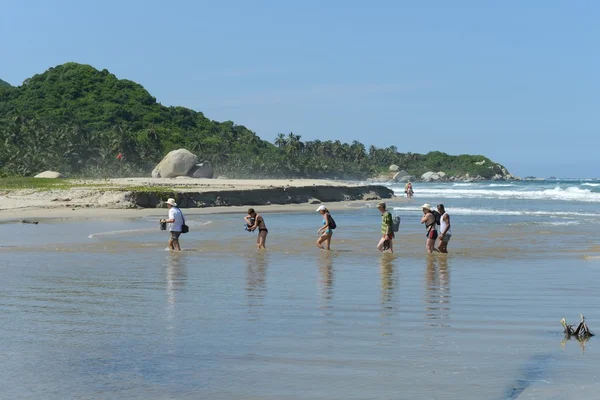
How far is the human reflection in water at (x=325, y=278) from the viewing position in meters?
12.3

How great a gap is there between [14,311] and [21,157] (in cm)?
7537

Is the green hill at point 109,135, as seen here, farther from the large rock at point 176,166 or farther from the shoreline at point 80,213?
the shoreline at point 80,213

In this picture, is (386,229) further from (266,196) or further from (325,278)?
(266,196)

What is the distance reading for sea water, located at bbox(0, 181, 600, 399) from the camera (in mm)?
7238

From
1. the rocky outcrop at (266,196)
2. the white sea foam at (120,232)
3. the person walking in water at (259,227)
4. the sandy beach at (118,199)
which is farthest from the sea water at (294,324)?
the rocky outcrop at (266,196)

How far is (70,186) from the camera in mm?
48344

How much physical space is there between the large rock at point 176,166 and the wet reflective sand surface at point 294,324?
5574 cm

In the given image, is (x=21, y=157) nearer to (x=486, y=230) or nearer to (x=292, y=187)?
(x=292, y=187)

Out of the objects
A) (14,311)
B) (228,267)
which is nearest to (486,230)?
(228,267)

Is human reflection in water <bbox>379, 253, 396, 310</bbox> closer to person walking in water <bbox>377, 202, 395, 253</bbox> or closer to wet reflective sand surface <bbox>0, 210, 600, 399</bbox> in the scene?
wet reflective sand surface <bbox>0, 210, 600, 399</bbox>

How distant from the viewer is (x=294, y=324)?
1008cm

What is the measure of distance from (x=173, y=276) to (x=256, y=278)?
156 centimetres

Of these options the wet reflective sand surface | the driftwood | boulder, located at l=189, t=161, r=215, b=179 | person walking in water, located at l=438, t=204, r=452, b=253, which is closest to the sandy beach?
the wet reflective sand surface

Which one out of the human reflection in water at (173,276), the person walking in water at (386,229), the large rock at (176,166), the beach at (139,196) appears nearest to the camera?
the human reflection in water at (173,276)
